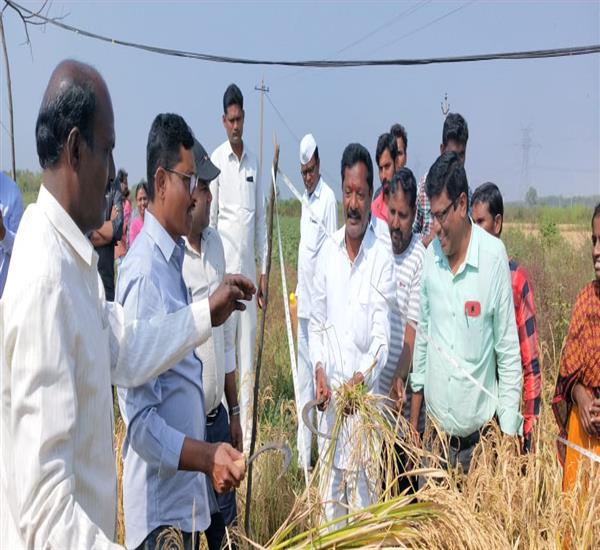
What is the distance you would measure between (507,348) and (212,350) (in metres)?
1.32

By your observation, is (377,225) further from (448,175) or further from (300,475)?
(300,475)

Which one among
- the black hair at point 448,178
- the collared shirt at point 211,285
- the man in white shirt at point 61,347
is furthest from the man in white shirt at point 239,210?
the man in white shirt at point 61,347

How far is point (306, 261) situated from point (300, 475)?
1.49 m

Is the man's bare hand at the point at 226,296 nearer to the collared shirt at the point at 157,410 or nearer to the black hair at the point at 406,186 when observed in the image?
the collared shirt at the point at 157,410

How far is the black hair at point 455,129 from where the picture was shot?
5.11m

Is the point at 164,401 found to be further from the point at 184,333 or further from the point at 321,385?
the point at 321,385

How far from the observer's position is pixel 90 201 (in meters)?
1.55

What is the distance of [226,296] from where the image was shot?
2049 millimetres

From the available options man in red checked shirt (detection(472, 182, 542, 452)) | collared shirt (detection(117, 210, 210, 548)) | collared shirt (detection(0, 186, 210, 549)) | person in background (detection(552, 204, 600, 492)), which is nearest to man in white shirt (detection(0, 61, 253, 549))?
collared shirt (detection(0, 186, 210, 549))

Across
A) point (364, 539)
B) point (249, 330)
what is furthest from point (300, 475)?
point (364, 539)

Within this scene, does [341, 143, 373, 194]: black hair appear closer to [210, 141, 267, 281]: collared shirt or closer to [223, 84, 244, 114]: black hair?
[210, 141, 267, 281]: collared shirt

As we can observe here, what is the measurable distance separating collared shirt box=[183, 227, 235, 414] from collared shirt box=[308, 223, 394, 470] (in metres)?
0.51

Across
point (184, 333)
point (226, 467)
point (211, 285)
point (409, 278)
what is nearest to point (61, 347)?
point (184, 333)

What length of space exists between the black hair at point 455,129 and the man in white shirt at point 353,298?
1.53 metres
